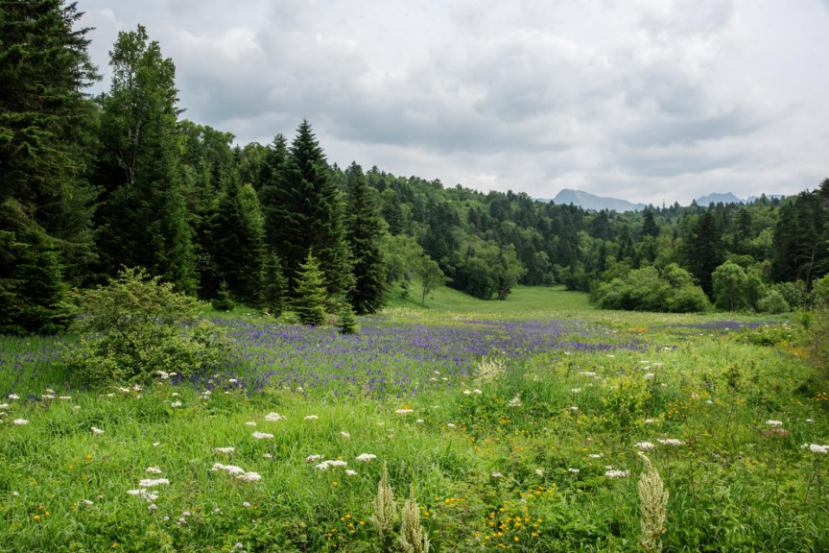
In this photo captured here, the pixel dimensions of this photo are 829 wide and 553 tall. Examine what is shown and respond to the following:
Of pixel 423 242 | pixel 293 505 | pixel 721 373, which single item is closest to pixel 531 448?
pixel 293 505

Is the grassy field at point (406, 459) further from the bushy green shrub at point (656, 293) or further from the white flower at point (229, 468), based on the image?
the bushy green shrub at point (656, 293)

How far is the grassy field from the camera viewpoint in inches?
150

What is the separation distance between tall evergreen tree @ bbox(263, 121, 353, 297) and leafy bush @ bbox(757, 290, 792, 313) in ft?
153

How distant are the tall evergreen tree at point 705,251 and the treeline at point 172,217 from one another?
212mm

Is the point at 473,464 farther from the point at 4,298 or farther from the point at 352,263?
the point at 352,263

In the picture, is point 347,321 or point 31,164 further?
point 347,321

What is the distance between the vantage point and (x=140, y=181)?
24.4m

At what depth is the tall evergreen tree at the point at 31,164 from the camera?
1223 centimetres

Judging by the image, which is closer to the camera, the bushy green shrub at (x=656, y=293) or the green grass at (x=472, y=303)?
the bushy green shrub at (x=656, y=293)

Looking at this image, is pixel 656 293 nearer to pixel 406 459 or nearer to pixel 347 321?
pixel 347 321

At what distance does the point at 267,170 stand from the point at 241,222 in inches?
619

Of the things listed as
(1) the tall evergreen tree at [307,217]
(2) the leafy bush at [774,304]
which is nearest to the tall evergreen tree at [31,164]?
(1) the tall evergreen tree at [307,217]

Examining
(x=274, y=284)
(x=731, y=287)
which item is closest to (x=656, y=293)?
(x=731, y=287)

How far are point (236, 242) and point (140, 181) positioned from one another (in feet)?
28.3
